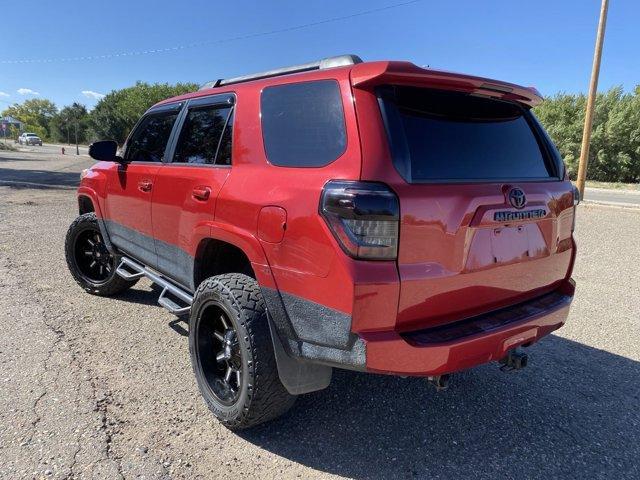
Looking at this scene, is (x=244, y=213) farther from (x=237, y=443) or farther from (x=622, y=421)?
(x=622, y=421)

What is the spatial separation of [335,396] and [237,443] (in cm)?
75

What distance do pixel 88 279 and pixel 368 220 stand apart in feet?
13.4

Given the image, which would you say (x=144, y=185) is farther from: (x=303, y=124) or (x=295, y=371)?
Answer: (x=295, y=371)

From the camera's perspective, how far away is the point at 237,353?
8.56 feet

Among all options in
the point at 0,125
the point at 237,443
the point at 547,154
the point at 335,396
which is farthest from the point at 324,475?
the point at 0,125

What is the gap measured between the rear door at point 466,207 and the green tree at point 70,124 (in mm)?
75225

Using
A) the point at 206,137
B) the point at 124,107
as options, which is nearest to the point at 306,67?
the point at 206,137

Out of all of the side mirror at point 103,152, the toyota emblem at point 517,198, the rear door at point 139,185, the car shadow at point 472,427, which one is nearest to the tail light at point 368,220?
the toyota emblem at point 517,198

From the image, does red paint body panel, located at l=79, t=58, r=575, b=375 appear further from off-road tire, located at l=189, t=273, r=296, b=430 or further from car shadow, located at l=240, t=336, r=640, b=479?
car shadow, located at l=240, t=336, r=640, b=479

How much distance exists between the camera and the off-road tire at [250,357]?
236cm

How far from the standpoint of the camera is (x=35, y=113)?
104 m

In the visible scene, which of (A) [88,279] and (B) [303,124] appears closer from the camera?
(B) [303,124]

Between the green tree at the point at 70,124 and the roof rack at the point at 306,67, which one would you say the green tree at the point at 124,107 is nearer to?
the green tree at the point at 70,124

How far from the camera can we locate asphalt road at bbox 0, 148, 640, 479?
2398mm
